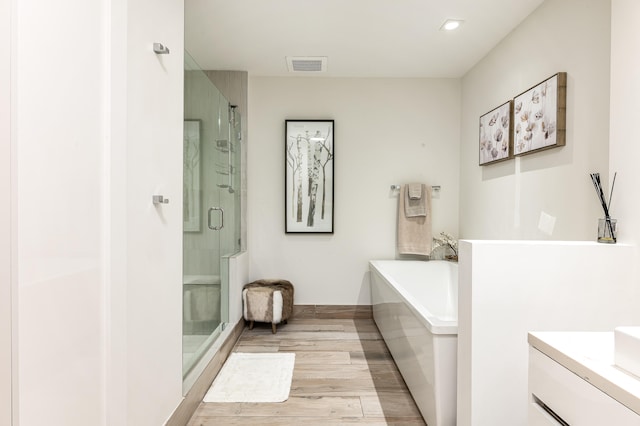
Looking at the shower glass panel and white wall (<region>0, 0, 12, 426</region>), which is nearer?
white wall (<region>0, 0, 12, 426</region>)

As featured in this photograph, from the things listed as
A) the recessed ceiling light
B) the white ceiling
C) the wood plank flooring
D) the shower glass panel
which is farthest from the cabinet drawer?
the recessed ceiling light

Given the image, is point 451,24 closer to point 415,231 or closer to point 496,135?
point 496,135

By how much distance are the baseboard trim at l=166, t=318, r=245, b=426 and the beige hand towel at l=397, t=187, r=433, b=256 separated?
179 centimetres

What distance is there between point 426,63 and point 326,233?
182 centimetres

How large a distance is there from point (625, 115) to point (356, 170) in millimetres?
2381

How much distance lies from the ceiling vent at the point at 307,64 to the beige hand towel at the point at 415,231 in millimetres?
1403

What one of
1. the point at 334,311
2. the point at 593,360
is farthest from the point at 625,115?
the point at 334,311

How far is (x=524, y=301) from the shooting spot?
1420 mm

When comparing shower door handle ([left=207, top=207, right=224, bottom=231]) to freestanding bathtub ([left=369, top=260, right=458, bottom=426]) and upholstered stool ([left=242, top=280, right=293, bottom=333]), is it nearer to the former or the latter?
upholstered stool ([left=242, top=280, right=293, bottom=333])

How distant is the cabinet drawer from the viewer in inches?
30.3

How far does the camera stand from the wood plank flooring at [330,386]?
1.95 m

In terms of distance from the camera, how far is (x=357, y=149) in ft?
12.1

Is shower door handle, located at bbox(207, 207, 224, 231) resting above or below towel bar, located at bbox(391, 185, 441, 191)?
below

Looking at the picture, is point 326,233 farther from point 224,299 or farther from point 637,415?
point 637,415
